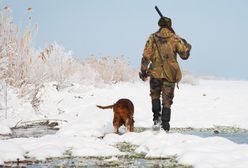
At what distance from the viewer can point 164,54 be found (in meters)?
9.57

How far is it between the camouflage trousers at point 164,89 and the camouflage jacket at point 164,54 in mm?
108

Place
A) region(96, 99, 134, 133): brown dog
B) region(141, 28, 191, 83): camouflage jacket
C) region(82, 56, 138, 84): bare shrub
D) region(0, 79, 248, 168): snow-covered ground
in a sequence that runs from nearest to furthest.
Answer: region(0, 79, 248, 168): snow-covered ground, region(141, 28, 191, 83): camouflage jacket, region(96, 99, 134, 133): brown dog, region(82, 56, 138, 84): bare shrub

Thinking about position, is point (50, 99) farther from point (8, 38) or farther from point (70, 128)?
point (70, 128)

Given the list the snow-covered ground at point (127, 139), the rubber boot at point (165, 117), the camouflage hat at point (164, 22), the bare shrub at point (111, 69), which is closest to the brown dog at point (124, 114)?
the snow-covered ground at point (127, 139)

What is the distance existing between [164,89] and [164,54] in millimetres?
692

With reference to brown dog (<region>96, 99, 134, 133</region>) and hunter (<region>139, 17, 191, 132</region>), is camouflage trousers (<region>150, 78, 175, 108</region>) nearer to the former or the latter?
hunter (<region>139, 17, 191, 132</region>)

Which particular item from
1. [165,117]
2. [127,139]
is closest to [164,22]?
[165,117]

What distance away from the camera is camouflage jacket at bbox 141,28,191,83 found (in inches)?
375

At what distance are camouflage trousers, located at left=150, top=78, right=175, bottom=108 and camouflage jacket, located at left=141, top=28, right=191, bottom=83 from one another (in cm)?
11

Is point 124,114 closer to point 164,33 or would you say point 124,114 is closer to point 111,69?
point 164,33

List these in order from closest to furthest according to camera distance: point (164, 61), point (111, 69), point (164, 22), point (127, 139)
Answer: point (127, 139), point (164, 61), point (164, 22), point (111, 69)

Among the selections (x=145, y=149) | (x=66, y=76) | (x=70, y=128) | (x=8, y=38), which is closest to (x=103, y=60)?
(x=66, y=76)

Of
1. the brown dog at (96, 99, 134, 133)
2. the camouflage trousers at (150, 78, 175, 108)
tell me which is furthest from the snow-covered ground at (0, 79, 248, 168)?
the camouflage trousers at (150, 78, 175, 108)

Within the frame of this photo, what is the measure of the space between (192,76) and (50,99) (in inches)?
1416
